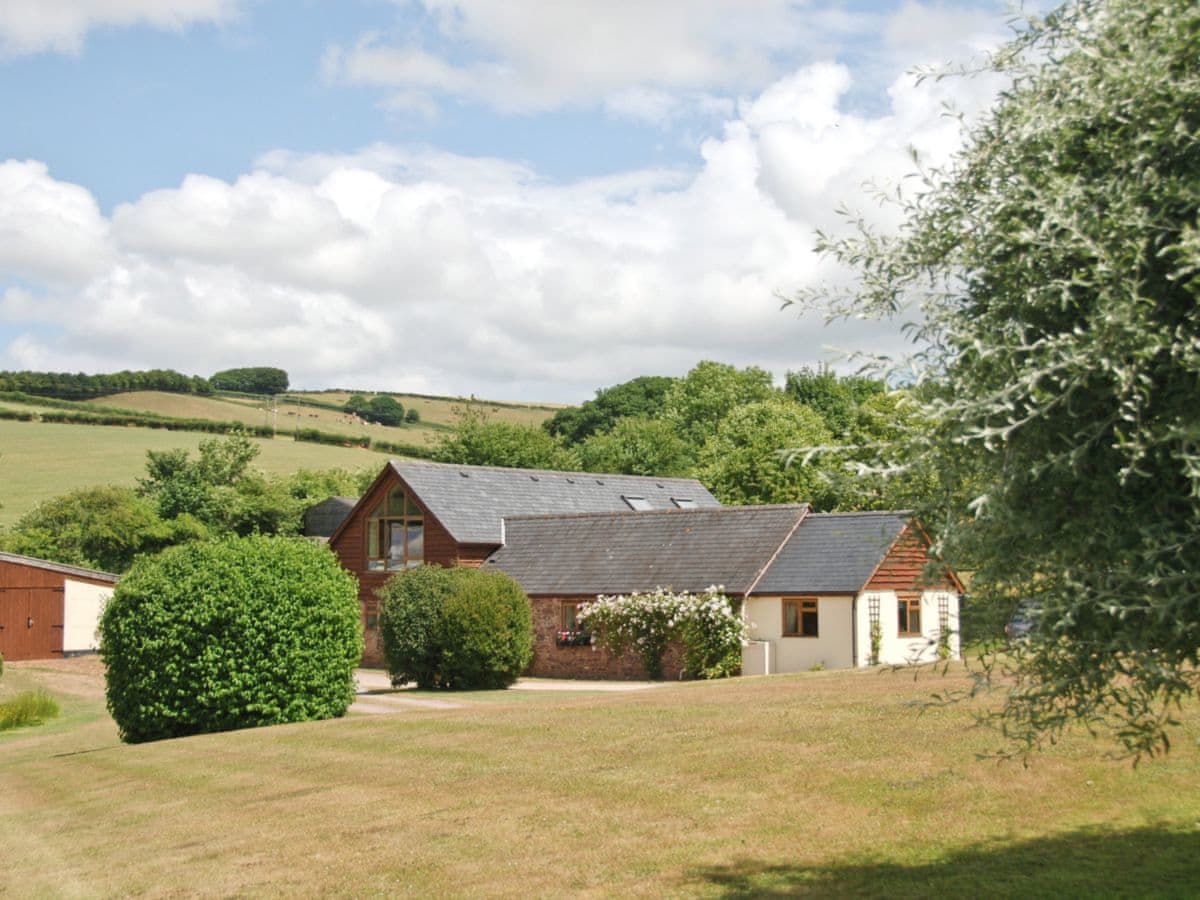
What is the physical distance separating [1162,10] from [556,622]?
35.0 metres

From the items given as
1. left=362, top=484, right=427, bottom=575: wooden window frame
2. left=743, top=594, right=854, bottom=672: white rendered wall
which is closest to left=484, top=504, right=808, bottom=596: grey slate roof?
left=743, top=594, right=854, bottom=672: white rendered wall

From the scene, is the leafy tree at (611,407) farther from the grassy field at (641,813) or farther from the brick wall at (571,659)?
the grassy field at (641,813)

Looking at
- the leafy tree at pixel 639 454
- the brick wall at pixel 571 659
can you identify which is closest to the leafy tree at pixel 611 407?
the leafy tree at pixel 639 454

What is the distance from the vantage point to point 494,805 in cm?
1496

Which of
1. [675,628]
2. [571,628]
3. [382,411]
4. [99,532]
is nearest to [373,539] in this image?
[571,628]

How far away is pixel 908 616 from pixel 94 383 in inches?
3516

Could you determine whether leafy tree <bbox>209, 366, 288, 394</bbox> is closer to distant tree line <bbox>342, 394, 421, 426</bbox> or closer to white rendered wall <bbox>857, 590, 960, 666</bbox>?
distant tree line <bbox>342, 394, 421, 426</bbox>

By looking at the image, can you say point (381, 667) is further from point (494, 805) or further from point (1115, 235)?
point (1115, 235)

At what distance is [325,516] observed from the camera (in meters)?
68.4

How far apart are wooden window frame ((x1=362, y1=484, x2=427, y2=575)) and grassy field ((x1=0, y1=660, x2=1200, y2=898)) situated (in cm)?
2384

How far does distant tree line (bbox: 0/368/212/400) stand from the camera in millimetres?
106062

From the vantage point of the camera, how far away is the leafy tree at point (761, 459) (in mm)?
60062

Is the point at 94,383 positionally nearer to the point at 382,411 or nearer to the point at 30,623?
the point at 382,411

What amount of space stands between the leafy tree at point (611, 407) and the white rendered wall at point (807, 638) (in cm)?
6843
